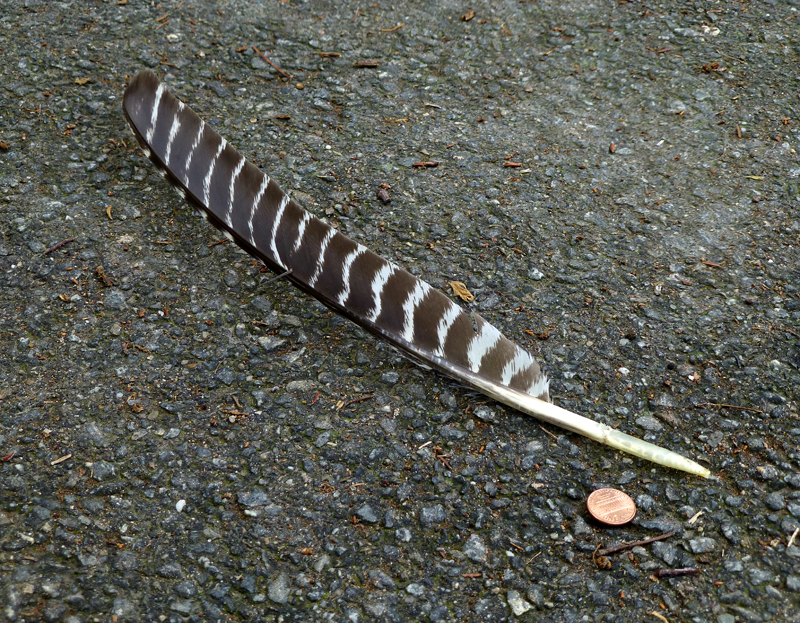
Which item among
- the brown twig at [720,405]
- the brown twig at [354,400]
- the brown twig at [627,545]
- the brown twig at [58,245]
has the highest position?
the brown twig at [720,405]

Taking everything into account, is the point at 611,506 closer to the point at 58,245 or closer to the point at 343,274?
the point at 343,274

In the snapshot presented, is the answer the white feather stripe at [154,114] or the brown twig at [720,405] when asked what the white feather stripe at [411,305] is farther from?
the white feather stripe at [154,114]

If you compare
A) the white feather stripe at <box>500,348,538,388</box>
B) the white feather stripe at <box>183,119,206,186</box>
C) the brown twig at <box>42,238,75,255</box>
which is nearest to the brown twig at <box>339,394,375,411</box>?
the white feather stripe at <box>500,348,538,388</box>

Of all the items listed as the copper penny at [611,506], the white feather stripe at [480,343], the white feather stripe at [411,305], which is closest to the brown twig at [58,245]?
the white feather stripe at [411,305]

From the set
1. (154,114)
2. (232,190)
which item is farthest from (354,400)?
(154,114)

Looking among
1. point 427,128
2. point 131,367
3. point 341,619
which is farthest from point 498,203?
point 341,619

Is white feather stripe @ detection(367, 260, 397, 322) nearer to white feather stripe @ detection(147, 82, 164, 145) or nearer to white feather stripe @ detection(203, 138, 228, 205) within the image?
white feather stripe @ detection(203, 138, 228, 205)
